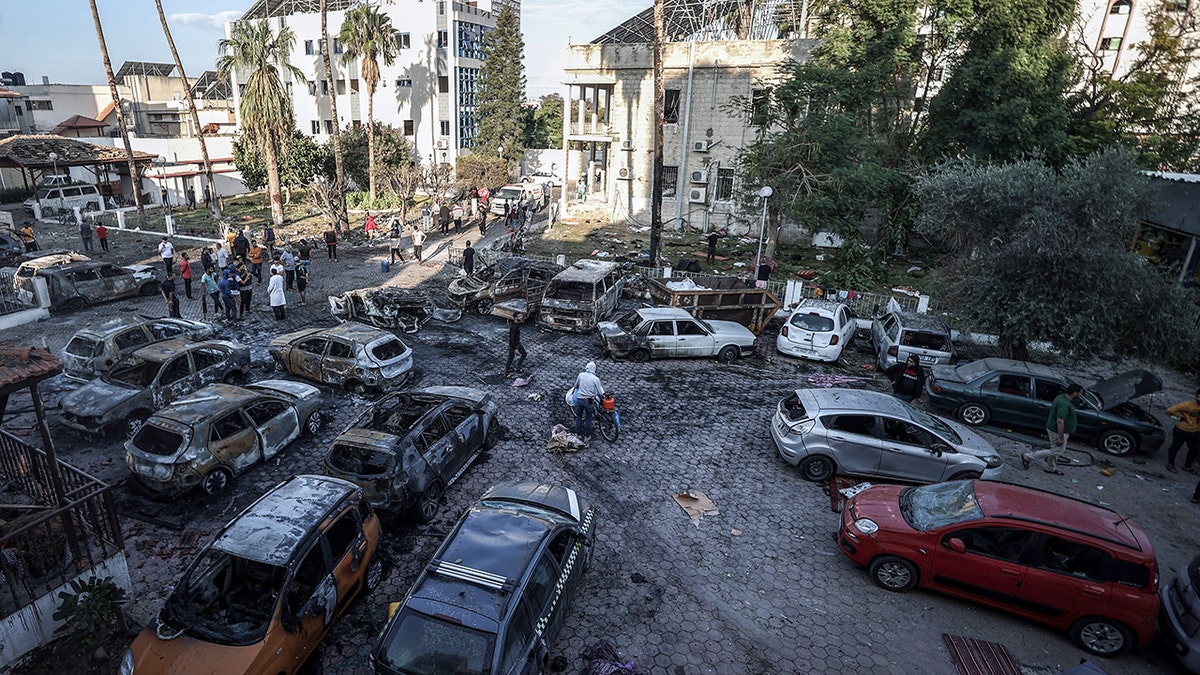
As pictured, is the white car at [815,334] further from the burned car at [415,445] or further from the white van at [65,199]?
the white van at [65,199]

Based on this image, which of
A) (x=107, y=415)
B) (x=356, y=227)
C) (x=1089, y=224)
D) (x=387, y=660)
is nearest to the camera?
(x=387, y=660)

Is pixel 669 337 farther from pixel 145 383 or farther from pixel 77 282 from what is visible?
pixel 77 282

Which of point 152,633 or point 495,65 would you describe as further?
point 495,65

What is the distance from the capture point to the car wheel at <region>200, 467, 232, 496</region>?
372 inches

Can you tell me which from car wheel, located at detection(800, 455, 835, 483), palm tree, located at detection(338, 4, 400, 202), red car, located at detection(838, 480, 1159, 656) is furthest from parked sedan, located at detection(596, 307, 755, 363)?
palm tree, located at detection(338, 4, 400, 202)

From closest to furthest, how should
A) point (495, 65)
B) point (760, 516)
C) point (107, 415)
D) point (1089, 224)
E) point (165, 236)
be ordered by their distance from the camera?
point (760, 516) → point (107, 415) → point (1089, 224) → point (165, 236) → point (495, 65)

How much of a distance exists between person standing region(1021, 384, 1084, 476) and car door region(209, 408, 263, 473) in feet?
45.2

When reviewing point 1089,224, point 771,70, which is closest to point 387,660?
point 1089,224

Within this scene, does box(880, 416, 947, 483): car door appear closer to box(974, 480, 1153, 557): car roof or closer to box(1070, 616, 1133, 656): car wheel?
box(974, 480, 1153, 557): car roof

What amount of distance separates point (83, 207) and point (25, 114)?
99.9 feet

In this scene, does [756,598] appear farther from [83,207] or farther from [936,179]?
[83,207]

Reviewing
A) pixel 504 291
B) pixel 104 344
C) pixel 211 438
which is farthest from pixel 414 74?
pixel 211 438

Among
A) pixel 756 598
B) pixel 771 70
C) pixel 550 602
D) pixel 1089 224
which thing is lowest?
pixel 756 598

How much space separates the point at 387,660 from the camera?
223 inches
